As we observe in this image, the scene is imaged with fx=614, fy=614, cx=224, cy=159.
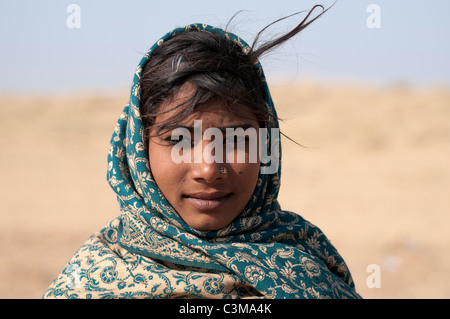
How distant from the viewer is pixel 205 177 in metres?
2.29

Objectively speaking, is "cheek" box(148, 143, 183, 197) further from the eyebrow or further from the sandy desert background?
the sandy desert background

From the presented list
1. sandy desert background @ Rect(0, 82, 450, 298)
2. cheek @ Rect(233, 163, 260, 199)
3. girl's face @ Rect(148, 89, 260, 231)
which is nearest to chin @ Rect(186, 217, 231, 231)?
girl's face @ Rect(148, 89, 260, 231)

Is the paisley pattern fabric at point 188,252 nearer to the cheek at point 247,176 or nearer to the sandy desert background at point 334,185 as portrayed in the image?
the cheek at point 247,176

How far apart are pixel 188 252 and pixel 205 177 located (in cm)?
32

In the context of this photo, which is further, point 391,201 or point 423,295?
point 391,201

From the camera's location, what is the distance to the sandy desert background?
8.99 m

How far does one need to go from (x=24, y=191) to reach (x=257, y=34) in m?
13.4

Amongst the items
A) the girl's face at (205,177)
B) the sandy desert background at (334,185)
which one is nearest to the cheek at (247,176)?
the girl's face at (205,177)

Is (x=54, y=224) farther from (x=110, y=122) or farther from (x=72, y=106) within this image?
(x=72, y=106)

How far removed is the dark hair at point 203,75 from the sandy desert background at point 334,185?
283 millimetres

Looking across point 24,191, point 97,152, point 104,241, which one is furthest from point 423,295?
point 97,152

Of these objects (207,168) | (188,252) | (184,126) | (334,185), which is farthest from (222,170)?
(334,185)

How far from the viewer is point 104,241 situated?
2795 mm

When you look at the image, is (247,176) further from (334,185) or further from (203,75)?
(334,185)
